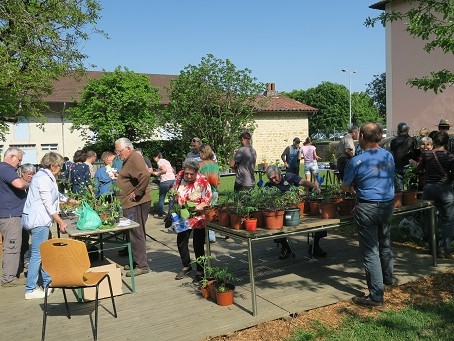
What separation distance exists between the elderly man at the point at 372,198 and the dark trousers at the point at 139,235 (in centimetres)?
294

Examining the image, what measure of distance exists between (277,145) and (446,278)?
2852cm

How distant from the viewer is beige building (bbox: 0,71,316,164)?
3088cm

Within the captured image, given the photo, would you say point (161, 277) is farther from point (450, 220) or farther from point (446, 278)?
point (450, 220)

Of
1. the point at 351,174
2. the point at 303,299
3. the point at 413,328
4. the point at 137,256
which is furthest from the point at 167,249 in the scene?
the point at 413,328

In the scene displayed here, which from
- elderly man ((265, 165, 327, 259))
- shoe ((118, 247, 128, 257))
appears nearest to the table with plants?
elderly man ((265, 165, 327, 259))

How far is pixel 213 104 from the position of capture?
21156 millimetres

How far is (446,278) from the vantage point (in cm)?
534

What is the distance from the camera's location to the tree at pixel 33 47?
11.0 m

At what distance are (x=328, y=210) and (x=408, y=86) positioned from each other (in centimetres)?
1952

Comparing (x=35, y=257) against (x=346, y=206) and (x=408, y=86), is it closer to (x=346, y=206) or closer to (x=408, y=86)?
(x=346, y=206)

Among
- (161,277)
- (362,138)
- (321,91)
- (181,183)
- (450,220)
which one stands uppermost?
(321,91)

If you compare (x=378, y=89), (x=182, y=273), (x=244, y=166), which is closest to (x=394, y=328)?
(x=182, y=273)

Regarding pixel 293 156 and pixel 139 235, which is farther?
pixel 293 156

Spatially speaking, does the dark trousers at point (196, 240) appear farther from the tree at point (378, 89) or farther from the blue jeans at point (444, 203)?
the tree at point (378, 89)
